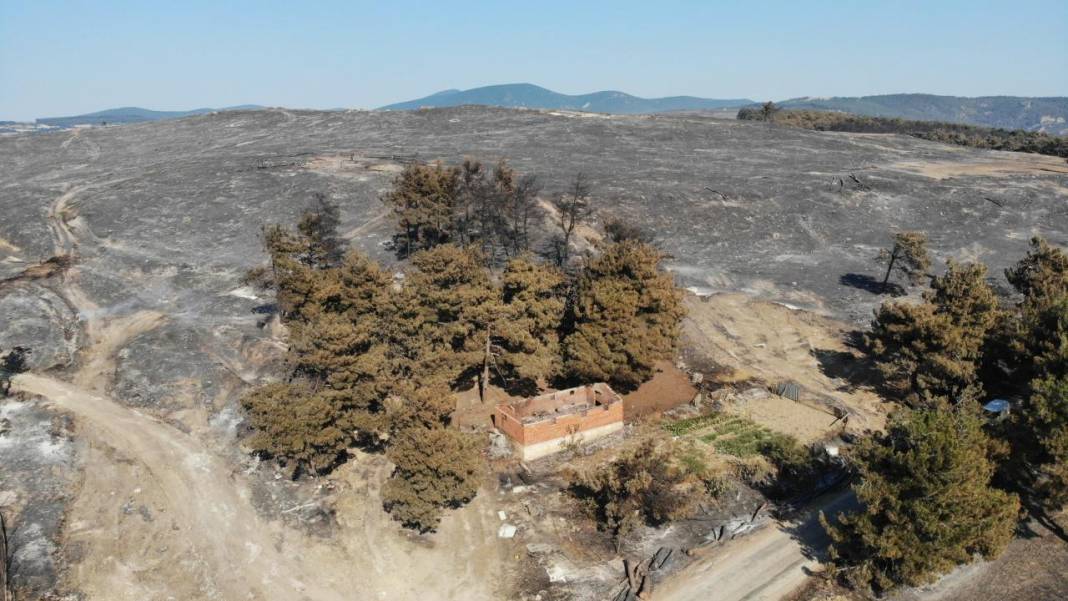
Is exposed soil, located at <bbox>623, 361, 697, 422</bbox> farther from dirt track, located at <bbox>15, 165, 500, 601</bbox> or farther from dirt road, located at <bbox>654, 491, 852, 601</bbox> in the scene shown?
dirt track, located at <bbox>15, 165, 500, 601</bbox>

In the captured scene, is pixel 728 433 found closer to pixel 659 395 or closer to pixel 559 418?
pixel 659 395

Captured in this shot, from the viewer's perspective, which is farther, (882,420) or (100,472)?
(882,420)

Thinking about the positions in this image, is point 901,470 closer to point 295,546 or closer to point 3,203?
point 295,546

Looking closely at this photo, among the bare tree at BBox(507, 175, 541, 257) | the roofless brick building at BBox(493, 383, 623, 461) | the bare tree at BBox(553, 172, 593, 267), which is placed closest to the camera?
the roofless brick building at BBox(493, 383, 623, 461)

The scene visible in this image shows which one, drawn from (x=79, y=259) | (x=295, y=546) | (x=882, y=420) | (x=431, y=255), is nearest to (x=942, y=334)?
(x=882, y=420)

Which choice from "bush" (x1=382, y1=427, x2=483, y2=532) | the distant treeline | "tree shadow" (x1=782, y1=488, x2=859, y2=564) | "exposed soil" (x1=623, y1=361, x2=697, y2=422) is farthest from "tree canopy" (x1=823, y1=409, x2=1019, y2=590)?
the distant treeline

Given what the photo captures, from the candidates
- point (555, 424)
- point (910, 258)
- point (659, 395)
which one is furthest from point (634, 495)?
point (910, 258)
